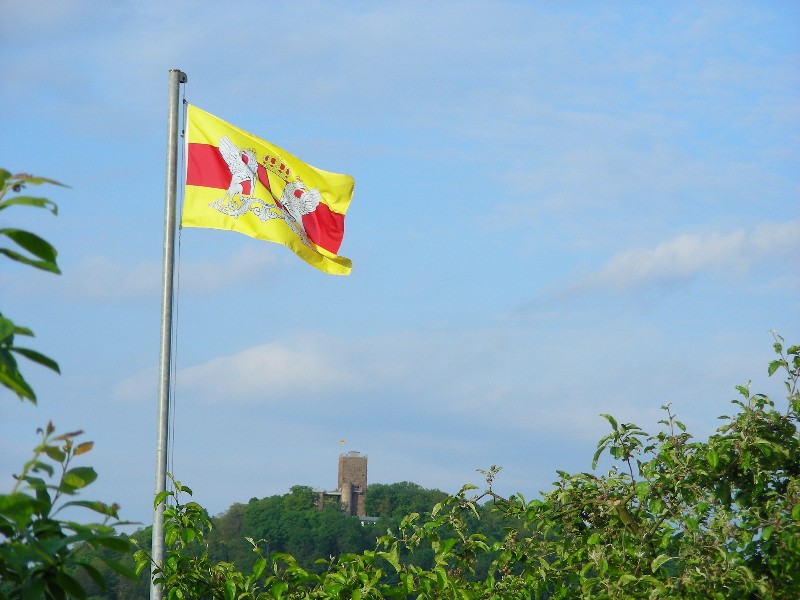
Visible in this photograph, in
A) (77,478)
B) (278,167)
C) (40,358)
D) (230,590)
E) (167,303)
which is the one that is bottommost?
(230,590)

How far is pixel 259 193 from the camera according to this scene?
9734 millimetres

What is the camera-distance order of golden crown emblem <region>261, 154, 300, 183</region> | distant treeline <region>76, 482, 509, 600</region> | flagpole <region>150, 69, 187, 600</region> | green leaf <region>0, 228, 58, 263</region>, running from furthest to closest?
1. distant treeline <region>76, 482, 509, 600</region>
2. golden crown emblem <region>261, 154, 300, 183</region>
3. flagpole <region>150, 69, 187, 600</region>
4. green leaf <region>0, 228, 58, 263</region>

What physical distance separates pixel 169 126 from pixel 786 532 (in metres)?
6.04

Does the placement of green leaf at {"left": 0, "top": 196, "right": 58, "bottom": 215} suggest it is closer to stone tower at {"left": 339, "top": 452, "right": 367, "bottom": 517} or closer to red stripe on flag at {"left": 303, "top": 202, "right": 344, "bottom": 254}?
red stripe on flag at {"left": 303, "top": 202, "right": 344, "bottom": 254}

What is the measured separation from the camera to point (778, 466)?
235 inches

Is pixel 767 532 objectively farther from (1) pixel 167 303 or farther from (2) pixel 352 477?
(2) pixel 352 477

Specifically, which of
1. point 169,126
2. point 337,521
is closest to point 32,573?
point 169,126

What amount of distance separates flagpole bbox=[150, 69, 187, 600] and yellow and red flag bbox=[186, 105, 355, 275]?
33cm

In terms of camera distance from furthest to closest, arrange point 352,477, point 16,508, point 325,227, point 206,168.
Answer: point 352,477
point 325,227
point 206,168
point 16,508

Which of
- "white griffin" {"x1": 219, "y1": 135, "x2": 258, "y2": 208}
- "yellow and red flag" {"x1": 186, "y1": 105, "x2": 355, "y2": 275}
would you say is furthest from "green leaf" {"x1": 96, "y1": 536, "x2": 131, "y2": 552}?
"white griffin" {"x1": 219, "y1": 135, "x2": 258, "y2": 208}

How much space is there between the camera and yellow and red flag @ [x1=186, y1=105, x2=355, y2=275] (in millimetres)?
9570

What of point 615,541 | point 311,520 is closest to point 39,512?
point 615,541

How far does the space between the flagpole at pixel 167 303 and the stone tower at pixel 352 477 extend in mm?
89063

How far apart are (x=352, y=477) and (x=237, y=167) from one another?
301ft
